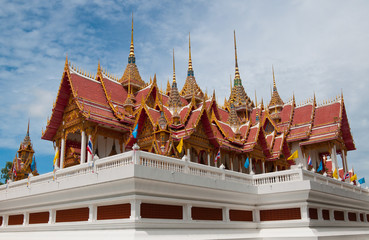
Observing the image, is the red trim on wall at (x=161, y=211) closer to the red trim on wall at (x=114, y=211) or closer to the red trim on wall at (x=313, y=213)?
the red trim on wall at (x=114, y=211)

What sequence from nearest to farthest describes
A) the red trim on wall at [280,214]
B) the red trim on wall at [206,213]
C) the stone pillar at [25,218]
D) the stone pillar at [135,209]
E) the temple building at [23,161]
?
the stone pillar at [135,209], the red trim on wall at [206,213], the red trim on wall at [280,214], the stone pillar at [25,218], the temple building at [23,161]

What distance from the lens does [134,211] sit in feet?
42.1

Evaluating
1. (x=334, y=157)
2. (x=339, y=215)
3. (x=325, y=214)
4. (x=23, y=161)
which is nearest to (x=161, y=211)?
(x=325, y=214)

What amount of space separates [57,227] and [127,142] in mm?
8923

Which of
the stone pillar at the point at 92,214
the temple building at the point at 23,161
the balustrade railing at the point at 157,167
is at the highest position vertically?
the temple building at the point at 23,161

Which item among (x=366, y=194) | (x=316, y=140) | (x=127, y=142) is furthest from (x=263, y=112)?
(x=127, y=142)

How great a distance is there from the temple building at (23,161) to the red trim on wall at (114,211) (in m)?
18.1

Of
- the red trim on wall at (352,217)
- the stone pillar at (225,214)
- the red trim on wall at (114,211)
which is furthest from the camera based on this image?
the red trim on wall at (352,217)

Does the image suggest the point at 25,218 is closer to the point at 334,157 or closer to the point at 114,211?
the point at 114,211

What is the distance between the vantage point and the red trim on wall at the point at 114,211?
1325cm

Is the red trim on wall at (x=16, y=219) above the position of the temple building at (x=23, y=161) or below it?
below

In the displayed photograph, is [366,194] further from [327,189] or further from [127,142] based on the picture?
[127,142]

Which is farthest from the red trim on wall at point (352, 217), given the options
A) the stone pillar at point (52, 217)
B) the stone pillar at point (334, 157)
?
the stone pillar at point (52, 217)

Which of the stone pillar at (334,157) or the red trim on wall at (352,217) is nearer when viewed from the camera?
the red trim on wall at (352,217)
